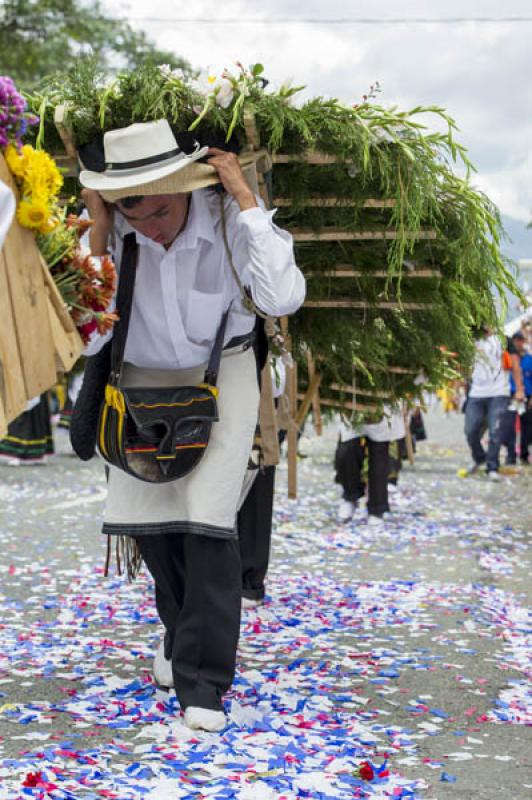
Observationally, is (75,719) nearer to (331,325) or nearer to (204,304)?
(204,304)

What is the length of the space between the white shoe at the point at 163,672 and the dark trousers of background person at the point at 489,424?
35.2 feet

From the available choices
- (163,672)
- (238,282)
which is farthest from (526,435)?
(238,282)

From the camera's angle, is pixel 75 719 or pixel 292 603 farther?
pixel 292 603

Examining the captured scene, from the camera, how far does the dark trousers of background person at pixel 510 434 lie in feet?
54.2

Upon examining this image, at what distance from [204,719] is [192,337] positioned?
51.9 inches

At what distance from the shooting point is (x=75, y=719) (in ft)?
13.9

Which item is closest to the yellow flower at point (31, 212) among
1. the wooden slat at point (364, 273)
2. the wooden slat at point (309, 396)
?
the wooden slat at point (364, 273)

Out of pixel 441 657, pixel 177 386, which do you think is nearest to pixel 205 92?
pixel 177 386

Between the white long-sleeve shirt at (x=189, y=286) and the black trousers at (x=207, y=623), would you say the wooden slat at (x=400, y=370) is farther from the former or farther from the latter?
the black trousers at (x=207, y=623)

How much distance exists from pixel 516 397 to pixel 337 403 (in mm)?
8630

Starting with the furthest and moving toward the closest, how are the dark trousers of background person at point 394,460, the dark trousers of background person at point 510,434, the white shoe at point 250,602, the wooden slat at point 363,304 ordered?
1. the dark trousers of background person at point 510,434
2. the dark trousers of background person at point 394,460
3. the white shoe at point 250,602
4. the wooden slat at point 363,304

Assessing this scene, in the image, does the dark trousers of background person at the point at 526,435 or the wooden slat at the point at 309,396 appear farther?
the dark trousers of background person at the point at 526,435

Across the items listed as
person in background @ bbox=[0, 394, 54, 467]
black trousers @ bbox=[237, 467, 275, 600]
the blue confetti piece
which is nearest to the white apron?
the blue confetti piece

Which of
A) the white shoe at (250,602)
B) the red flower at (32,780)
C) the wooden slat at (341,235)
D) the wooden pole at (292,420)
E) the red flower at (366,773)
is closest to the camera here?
the red flower at (32,780)
